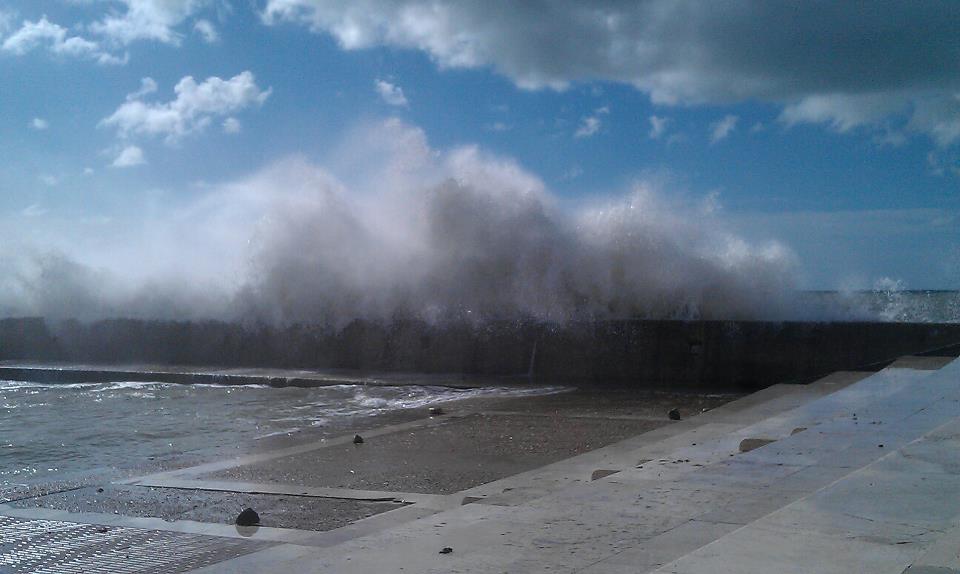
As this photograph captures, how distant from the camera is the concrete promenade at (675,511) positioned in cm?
393

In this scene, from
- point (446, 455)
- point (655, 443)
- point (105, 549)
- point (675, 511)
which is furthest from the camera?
point (446, 455)

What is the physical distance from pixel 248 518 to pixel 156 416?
6776 mm

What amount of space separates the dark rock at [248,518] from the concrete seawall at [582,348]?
8.84 m

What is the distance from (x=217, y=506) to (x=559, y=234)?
12880 mm

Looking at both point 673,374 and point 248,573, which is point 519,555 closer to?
point 248,573

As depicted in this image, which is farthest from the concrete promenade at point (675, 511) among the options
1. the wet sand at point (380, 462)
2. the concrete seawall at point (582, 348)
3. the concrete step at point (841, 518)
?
the concrete seawall at point (582, 348)

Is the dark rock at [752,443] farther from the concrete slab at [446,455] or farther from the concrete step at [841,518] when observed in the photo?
the concrete slab at [446,455]

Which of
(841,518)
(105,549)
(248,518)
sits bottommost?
(105,549)

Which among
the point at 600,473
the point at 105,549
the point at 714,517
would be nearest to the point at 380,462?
the point at 600,473

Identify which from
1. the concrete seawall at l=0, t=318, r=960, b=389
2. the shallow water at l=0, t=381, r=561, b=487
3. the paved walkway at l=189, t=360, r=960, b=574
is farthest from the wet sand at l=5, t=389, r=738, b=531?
the concrete seawall at l=0, t=318, r=960, b=389

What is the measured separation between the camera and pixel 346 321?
59.5ft

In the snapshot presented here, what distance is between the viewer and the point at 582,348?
1470cm

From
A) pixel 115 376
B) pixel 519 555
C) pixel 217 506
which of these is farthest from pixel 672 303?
pixel 519 555

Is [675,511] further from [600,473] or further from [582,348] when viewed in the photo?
[582,348]
